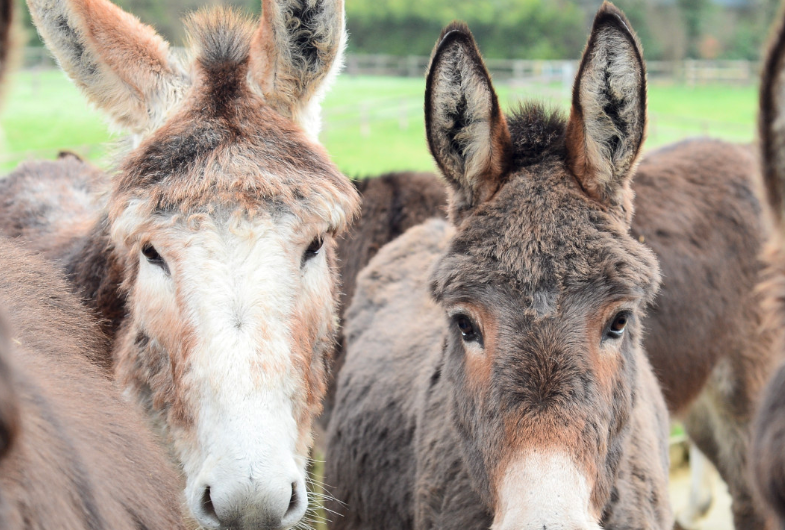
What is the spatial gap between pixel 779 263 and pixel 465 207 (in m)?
1.60

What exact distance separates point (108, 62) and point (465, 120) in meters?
1.59

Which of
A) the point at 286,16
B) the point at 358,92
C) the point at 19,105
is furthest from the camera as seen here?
the point at 358,92

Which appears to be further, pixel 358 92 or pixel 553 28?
pixel 553 28

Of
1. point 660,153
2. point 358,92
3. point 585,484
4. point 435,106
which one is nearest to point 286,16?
point 435,106

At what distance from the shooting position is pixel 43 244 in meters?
3.79

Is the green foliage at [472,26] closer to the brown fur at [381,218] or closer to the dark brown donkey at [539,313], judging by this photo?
the brown fur at [381,218]

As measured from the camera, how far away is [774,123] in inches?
63.0

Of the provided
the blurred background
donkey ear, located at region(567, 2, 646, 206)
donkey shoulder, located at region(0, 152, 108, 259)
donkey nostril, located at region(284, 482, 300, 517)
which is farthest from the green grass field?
donkey nostril, located at region(284, 482, 300, 517)

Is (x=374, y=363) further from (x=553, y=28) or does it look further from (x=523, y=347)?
(x=553, y=28)

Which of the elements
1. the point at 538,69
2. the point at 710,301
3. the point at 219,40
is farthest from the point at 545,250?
the point at 538,69

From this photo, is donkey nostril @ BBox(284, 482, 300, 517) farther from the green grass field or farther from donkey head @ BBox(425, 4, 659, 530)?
the green grass field

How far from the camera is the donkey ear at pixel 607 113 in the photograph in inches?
112

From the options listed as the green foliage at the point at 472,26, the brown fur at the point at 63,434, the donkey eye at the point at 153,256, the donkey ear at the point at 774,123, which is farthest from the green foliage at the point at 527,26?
the donkey ear at the point at 774,123

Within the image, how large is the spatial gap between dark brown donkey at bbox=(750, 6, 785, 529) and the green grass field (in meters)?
14.1
